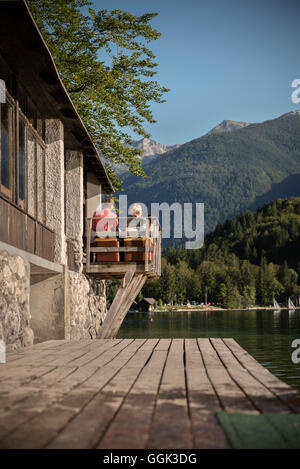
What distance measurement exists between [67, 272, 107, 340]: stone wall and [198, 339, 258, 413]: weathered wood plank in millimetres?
5138

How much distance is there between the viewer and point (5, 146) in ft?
23.9

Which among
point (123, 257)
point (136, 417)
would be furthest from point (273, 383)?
point (123, 257)

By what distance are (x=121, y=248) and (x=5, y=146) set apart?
4.50 meters

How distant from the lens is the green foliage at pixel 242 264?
479ft

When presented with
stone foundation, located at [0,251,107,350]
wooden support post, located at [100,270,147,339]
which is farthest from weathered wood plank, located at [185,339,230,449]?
wooden support post, located at [100,270,147,339]

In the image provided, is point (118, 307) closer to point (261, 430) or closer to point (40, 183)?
point (40, 183)

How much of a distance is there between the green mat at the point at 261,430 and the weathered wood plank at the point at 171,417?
0.21 metres

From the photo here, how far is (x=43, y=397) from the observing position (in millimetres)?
3615

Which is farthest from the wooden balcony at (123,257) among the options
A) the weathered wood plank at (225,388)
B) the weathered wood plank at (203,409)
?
the weathered wood plank at (203,409)

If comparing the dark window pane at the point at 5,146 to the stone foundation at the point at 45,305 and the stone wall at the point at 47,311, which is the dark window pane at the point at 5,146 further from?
the stone wall at the point at 47,311
